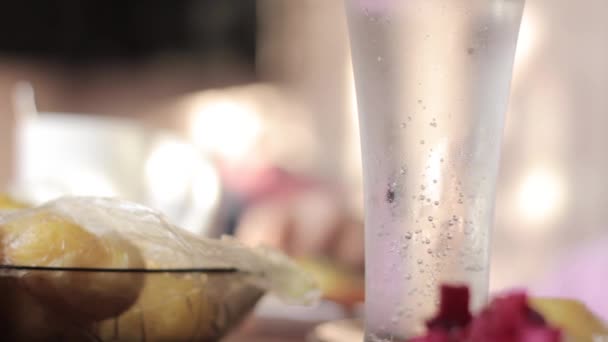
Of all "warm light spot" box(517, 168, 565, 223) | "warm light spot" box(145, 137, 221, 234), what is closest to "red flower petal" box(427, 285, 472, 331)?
"warm light spot" box(145, 137, 221, 234)

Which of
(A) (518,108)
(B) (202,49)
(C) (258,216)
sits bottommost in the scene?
(C) (258,216)

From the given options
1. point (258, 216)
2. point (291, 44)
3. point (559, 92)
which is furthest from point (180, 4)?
point (559, 92)

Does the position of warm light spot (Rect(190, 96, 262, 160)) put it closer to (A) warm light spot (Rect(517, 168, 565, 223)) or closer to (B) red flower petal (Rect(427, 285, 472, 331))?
(A) warm light spot (Rect(517, 168, 565, 223))

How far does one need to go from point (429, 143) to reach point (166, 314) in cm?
14

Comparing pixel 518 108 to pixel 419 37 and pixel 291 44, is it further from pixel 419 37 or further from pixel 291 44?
pixel 419 37

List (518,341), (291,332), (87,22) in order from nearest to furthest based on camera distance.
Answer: (518,341)
(291,332)
(87,22)

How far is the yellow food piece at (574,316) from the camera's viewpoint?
334 mm

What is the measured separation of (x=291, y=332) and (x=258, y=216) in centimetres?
163

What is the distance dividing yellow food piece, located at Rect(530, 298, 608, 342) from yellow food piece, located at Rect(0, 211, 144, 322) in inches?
6.8

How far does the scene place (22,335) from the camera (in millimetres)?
347

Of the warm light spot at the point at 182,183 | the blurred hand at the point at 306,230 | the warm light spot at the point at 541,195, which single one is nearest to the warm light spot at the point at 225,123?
the blurred hand at the point at 306,230

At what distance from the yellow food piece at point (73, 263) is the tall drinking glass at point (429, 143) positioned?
0.10 meters

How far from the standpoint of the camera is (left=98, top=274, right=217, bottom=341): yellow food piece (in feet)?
1.14

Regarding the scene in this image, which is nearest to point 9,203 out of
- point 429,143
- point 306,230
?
point 429,143
